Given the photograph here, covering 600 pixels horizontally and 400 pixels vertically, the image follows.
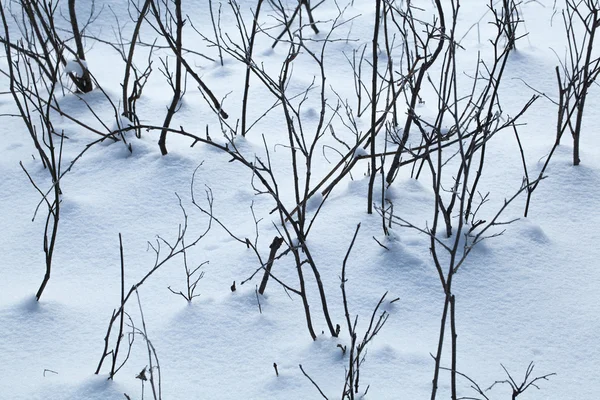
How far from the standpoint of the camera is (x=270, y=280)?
214 centimetres

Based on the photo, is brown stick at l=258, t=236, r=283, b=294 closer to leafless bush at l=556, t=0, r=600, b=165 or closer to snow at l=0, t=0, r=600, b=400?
snow at l=0, t=0, r=600, b=400

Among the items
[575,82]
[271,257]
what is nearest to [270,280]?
[271,257]

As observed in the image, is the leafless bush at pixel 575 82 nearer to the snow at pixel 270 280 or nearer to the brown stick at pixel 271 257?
the snow at pixel 270 280

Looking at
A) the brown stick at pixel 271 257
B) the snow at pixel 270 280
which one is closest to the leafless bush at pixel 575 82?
the snow at pixel 270 280

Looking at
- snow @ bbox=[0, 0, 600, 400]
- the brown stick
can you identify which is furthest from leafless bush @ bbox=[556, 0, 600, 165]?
the brown stick

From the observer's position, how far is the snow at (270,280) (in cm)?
176

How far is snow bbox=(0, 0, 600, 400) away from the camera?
5.78 feet

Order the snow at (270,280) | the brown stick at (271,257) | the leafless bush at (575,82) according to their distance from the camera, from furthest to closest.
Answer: the leafless bush at (575,82)
the brown stick at (271,257)
the snow at (270,280)

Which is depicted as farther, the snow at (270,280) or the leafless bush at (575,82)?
the leafless bush at (575,82)

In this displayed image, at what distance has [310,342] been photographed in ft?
6.12

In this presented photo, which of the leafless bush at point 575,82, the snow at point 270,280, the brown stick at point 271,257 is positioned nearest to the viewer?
the snow at point 270,280

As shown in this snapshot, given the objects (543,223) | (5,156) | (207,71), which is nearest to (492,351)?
(543,223)

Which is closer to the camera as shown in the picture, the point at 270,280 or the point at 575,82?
the point at 270,280

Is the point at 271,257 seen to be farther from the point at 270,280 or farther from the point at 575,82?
the point at 575,82
